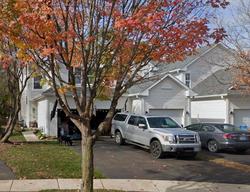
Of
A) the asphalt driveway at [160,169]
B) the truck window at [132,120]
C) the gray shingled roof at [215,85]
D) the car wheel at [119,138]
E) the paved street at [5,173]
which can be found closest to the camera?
the paved street at [5,173]

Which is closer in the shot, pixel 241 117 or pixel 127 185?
pixel 127 185

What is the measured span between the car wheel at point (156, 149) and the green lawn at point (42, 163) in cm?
348

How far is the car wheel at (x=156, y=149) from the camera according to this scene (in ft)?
61.3

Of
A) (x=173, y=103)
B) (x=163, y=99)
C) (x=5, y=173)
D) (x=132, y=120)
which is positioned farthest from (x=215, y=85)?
(x=5, y=173)

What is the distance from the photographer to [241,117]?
97.7ft

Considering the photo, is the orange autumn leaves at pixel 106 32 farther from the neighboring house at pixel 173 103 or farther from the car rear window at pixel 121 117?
the neighboring house at pixel 173 103

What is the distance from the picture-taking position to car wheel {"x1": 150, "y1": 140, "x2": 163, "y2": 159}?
18.7m

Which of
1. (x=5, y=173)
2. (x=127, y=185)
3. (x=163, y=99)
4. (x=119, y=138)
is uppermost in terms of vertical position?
(x=163, y=99)

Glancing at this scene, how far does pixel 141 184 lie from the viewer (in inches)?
483

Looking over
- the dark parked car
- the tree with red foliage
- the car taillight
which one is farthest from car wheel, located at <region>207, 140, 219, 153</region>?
the tree with red foliage

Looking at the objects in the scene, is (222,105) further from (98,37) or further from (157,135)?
(98,37)

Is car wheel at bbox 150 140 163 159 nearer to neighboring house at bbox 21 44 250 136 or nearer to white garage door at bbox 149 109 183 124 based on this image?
neighboring house at bbox 21 44 250 136

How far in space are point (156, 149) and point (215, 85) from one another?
16398 millimetres

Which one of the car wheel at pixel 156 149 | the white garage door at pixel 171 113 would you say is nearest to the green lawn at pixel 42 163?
the car wheel at pixel 156 149
